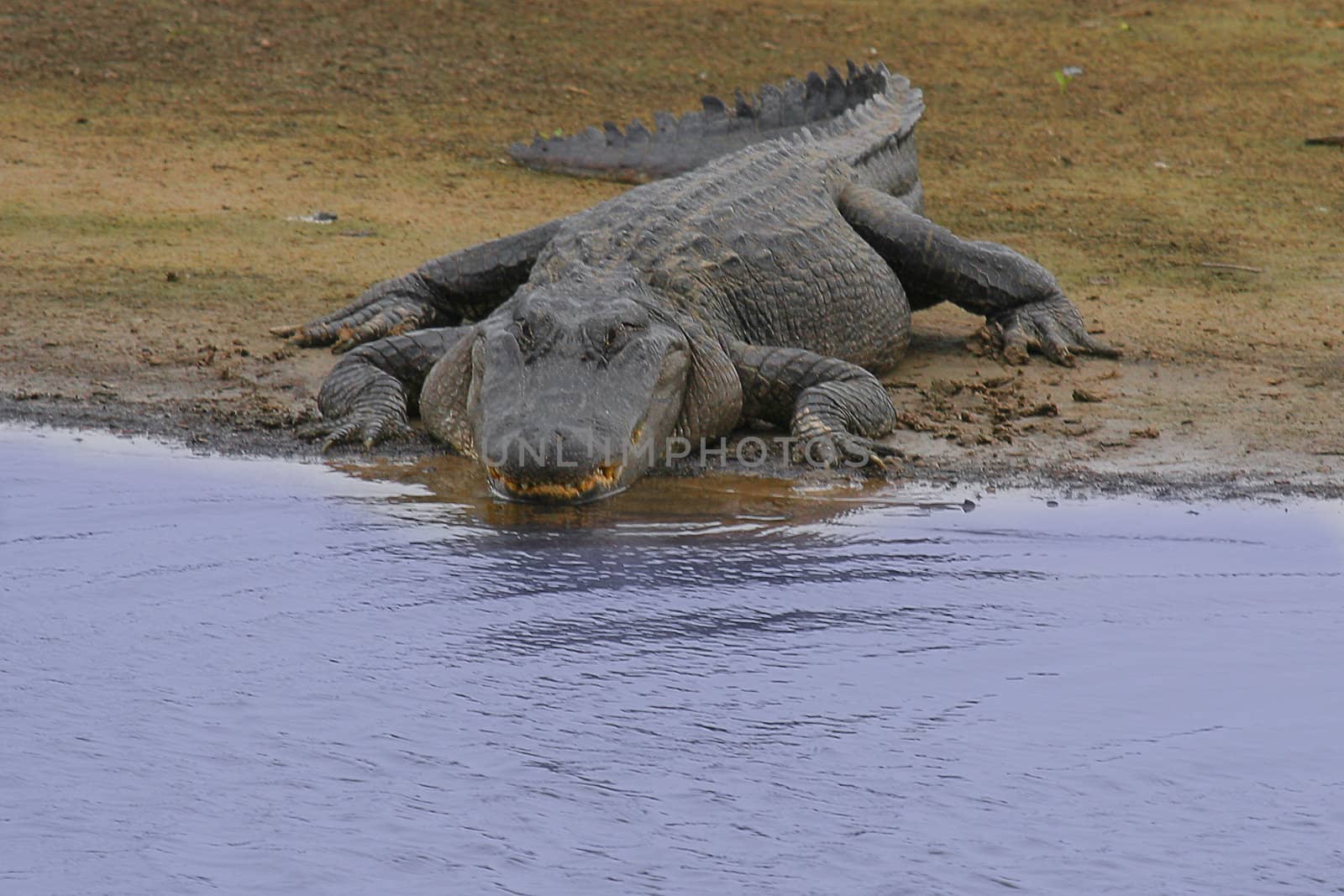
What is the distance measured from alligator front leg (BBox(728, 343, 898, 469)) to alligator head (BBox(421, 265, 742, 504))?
118 mm

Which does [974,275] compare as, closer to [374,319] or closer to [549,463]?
[374,319]

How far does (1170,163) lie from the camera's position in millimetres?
11688

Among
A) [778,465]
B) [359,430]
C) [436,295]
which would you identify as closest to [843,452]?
[778,465]

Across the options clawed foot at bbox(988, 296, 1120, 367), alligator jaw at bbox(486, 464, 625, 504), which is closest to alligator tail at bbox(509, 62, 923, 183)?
clawed foot at bbox(988, 296, 1120, 367)

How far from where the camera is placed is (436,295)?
7602 mm

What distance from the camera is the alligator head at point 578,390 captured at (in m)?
5.29

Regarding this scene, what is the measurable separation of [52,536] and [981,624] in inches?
106

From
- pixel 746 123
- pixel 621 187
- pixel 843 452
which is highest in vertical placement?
pixel 746 123

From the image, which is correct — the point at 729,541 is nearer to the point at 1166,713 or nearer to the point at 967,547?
the point at 967,547

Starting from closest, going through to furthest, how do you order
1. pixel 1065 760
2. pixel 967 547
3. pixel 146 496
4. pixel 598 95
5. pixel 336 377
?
1. pixel 1065 760
2. pixel 967 547
3. pixel 146 496
4. pixel 336 377
5. pixel 598 95

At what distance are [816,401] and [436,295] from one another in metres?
2.15

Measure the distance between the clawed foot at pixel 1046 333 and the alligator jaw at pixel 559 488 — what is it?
102 inches

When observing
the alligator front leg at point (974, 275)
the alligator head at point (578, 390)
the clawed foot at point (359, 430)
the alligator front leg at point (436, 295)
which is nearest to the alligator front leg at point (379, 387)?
the clawed foot at point (359, 430)

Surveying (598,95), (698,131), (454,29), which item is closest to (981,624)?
(698,131)
